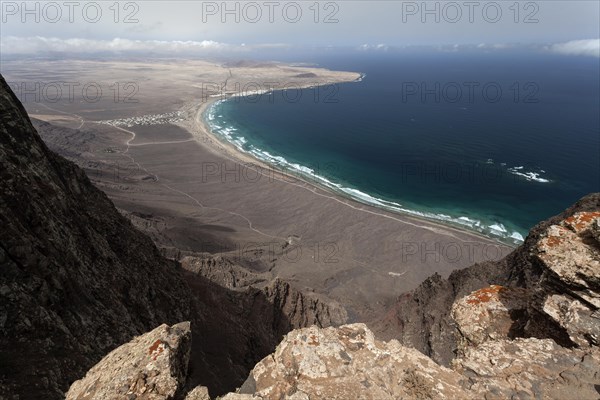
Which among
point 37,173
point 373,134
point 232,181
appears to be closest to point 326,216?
point 232,181

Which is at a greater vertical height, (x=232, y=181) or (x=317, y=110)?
(x=317, y=110)

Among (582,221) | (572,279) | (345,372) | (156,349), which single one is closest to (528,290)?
(582,221)

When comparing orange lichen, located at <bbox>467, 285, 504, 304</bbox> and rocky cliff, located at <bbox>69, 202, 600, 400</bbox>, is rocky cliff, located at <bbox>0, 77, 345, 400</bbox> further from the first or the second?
orange lichen, located at <bbox>467, 285, 504, 304</bbox>

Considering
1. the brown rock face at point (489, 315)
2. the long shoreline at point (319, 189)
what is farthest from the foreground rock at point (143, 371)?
the long shoreline at point (319, 189)

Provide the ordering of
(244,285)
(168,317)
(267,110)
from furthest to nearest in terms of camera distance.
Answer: (267,110)
(244,285)
(168,317)

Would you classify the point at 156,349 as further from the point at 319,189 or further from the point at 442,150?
the point at 442,150

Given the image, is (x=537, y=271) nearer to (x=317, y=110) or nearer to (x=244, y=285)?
(x=244, y=285)

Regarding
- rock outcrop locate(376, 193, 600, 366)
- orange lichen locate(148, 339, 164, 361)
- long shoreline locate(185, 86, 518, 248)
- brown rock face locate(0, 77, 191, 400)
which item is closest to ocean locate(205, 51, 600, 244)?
long shoreline locate(185, 86, 518, 248)
